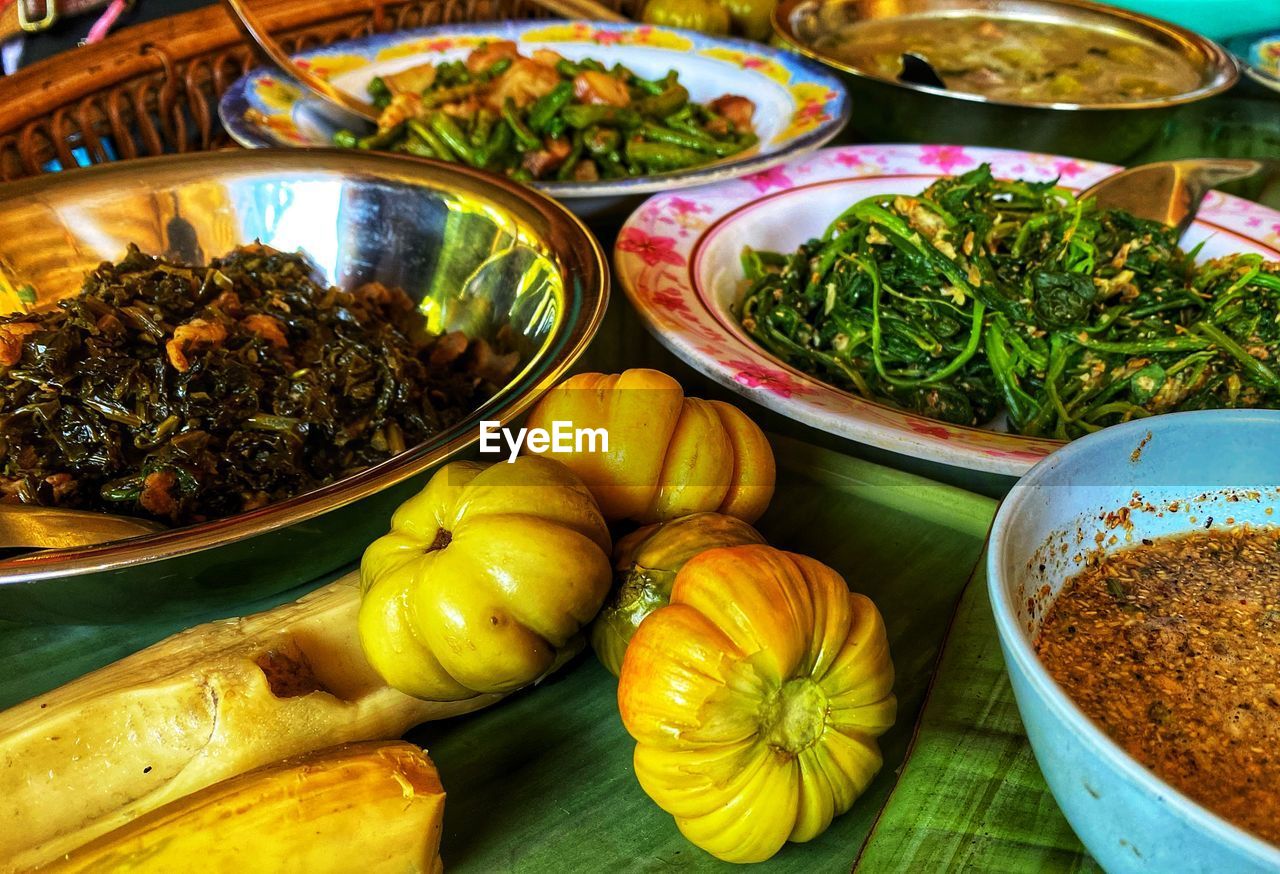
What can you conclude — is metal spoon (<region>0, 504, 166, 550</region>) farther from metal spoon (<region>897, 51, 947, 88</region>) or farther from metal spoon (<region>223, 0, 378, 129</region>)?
metal spoon (<region>897, 51, 947, 88</region>)

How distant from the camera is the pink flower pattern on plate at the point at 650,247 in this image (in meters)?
1.91

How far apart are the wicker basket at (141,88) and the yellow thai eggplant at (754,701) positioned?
1828mm

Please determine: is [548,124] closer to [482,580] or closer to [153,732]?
[482,580]

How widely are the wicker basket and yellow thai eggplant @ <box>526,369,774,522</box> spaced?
4.87 feet

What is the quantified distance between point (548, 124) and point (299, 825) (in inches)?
76.4

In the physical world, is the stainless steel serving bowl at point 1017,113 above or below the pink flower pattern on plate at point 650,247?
above

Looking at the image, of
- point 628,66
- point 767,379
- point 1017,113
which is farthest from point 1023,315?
point 628,66

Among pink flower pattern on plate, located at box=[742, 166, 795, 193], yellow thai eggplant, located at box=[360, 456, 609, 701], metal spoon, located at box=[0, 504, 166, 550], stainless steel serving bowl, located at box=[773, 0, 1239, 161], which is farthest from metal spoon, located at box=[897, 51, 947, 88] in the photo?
metal spoon, located at box=[0, 504, 166, 550]

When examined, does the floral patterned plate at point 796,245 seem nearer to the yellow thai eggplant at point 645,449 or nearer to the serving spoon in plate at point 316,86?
the yellow thai eggplant at point 645,449

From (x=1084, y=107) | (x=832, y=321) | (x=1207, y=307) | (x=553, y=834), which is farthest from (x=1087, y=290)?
(x=553, y=834)

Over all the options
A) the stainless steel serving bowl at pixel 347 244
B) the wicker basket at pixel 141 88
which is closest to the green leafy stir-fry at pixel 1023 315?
the stainless steel serving bowl at pixel 347 244

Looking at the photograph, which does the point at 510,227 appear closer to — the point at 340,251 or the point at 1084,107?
the point at 340,251

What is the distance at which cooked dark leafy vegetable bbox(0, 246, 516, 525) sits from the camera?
1.31 metres

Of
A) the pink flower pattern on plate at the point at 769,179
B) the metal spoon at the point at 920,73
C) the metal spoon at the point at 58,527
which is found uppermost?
the metal spoon at the point at 920,73
